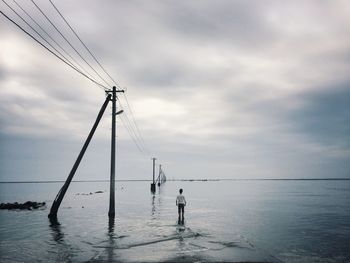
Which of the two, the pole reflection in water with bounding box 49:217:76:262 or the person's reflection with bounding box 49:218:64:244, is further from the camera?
the person's reflection with bounding box 49:218:64:244

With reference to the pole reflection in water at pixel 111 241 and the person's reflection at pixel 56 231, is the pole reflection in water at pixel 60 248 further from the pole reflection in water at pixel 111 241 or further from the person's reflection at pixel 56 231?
the pole reflection in water at pixel 111 241

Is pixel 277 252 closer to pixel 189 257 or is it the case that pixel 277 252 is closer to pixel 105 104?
pixel 189 257

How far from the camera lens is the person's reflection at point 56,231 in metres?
18.3

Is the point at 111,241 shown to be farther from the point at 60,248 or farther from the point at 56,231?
the point at 56,231

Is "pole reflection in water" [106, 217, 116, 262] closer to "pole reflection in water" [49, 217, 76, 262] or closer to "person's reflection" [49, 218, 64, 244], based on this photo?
"pole reflection in water" [49, 217, 76, 262]

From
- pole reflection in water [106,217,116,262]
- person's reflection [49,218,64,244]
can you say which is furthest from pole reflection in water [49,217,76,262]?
pole reflection in water [106,217,116,262]

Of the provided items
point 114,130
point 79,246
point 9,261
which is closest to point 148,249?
point 79,246

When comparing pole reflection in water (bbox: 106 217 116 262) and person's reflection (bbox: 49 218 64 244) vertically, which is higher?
pole reflection in water (bbox: 106 217 116 262)

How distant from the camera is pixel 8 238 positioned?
19438 millimetres

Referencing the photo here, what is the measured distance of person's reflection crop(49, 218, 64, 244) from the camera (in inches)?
720

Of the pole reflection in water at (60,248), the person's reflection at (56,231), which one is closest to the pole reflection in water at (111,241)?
→ the pole reflection in water at (60,248)

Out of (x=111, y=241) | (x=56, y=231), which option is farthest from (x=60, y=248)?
(x=56, y=231)

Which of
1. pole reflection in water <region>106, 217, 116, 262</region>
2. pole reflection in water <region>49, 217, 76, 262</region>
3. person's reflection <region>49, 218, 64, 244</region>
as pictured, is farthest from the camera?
person's reflection <region>49, 218, 64, 244</region>

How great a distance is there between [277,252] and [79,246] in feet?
31.6
